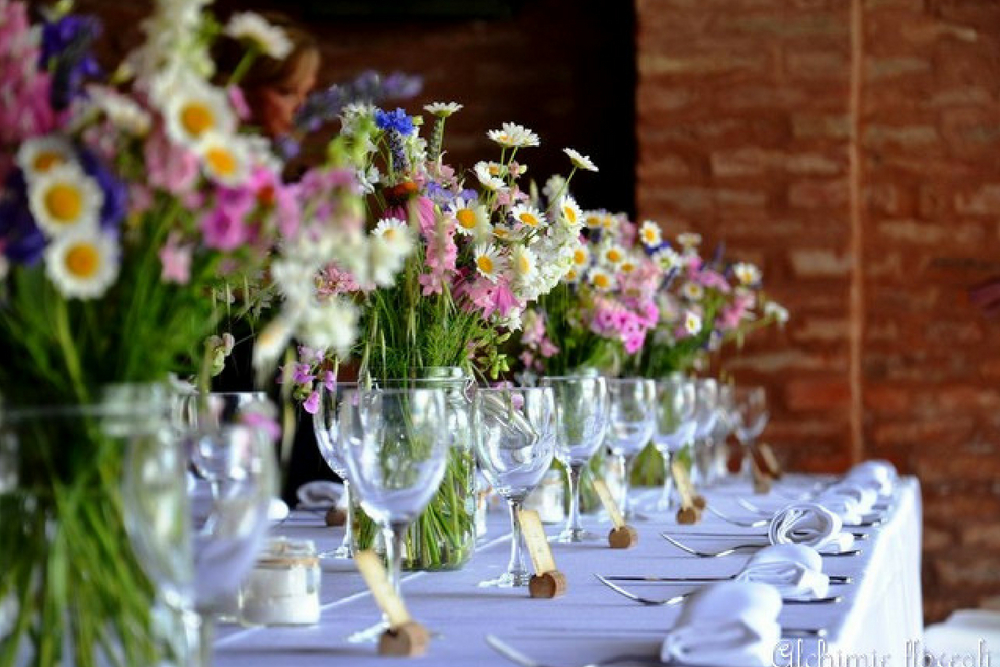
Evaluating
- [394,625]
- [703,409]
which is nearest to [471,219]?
[394,625]

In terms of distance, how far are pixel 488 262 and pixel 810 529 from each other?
52 centimetres

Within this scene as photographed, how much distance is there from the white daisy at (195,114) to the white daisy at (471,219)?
0.77m

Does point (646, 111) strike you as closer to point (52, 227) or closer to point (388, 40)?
point (388, 40)

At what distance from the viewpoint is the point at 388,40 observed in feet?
14.7

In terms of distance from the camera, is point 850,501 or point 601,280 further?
point 601,280

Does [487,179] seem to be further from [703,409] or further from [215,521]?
[703,409]

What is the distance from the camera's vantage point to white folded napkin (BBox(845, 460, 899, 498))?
2.52 meters

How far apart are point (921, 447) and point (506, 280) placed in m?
2.68

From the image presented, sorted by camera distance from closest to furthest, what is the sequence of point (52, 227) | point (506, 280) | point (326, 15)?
point (52, 227) → point (506, 280) → point (326, 15)

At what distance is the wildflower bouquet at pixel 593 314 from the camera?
2340mm

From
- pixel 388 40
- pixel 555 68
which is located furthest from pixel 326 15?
pixel 555 68

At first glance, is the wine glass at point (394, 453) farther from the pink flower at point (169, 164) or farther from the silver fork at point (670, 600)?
the pink flower at point (169, 164)

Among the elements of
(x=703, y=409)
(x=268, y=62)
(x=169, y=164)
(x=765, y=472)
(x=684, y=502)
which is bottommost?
(x=765, y=472)

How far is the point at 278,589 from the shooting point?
Answer: 1237mm
